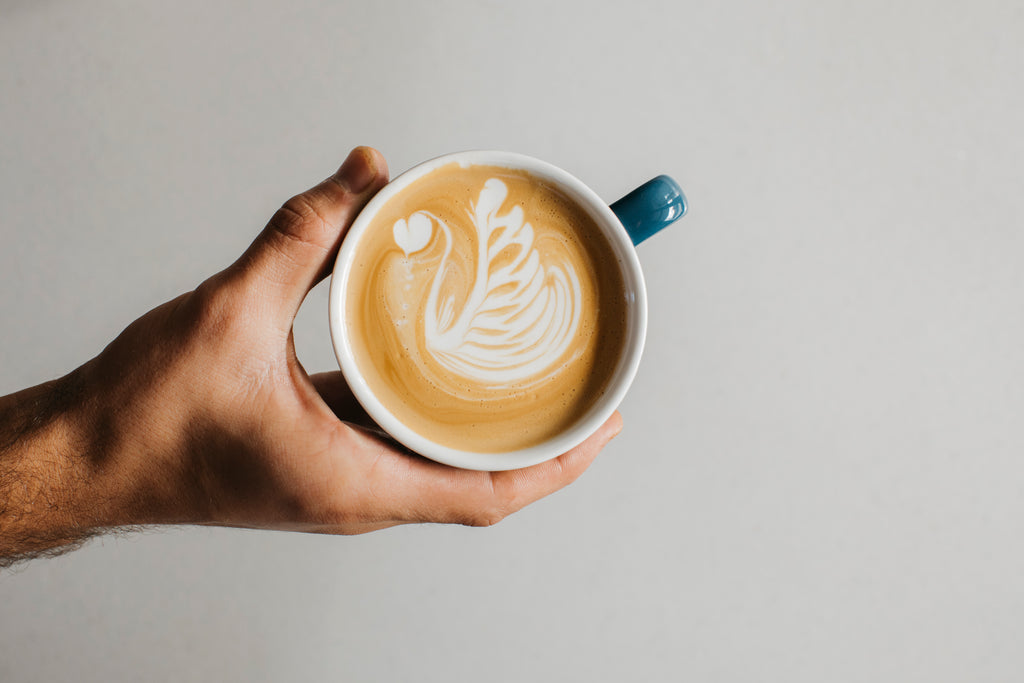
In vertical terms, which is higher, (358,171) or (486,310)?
(358,171)

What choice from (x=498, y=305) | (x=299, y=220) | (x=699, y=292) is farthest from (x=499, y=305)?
(x=699, y=292)

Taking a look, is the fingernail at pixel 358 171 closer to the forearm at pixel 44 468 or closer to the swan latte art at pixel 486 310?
the swan latte art at pixel 486 310

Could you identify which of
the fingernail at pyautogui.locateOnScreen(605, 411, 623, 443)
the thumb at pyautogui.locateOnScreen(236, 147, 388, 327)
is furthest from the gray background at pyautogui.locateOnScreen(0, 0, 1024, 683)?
the thumb at pyautogui.locateOnScreen(236, 147, 388, 327)

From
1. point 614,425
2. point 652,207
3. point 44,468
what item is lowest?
point 614,425

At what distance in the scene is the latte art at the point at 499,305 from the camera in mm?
917

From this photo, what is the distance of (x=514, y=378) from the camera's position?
0.92 meters

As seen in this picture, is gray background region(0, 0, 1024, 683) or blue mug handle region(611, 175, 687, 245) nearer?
blue mug handle region(611, 175, 687, 245)

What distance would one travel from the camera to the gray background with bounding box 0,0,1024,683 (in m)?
1.42

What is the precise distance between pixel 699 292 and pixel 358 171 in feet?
2.68

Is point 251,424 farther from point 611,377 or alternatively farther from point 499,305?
point 611,377

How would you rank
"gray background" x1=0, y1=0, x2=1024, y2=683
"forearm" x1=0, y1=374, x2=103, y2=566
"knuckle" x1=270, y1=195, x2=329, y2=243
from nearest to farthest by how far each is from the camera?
"knuckle" x1=270, y1=195, x2=329, y2=243 → "forearm" x1=0, y1=374, x2=103, y2=566 → "gray background" x1=0, y1=0, x2=1024, y2=683

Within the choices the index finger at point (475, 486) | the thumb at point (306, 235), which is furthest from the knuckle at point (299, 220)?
the index finger at point (475, 486)

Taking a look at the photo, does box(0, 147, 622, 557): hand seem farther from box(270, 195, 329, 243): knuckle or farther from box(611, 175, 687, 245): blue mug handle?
box(611, 175, 687, 245): blue mug handle

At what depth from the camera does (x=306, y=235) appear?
2.78 ft
